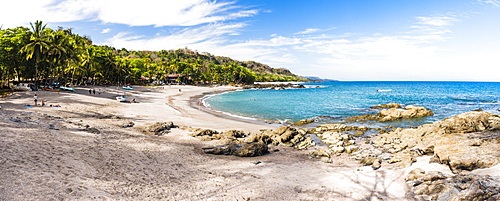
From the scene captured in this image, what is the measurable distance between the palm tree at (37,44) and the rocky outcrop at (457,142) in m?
50.5

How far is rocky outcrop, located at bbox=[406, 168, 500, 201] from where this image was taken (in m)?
7.92

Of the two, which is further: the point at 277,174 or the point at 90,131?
the point at 90,131

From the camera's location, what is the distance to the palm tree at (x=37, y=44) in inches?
1545

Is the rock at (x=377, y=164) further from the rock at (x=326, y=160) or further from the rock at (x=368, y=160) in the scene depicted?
the rock at (x=326, y=160)

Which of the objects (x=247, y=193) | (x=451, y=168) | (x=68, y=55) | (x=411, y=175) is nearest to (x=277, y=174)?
(x=247, y=193)

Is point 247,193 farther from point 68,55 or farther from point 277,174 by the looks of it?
point 68,55

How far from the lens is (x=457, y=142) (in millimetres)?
13508

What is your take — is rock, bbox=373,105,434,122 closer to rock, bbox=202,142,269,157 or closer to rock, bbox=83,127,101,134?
rock, bbox=202,142,269,157

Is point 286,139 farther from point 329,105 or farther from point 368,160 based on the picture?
point 329,105

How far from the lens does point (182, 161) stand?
13000 mm

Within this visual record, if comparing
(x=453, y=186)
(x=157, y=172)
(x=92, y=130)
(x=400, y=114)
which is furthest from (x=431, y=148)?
(x=92, y=130)

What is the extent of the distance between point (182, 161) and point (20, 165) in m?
6.39

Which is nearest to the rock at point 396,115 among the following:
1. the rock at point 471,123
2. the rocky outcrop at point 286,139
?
the rock at point 471,123

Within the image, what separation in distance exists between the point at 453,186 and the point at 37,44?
53665 mm
